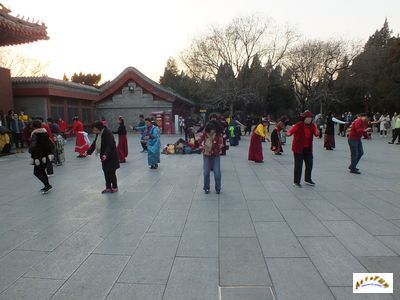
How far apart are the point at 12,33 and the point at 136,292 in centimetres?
1424

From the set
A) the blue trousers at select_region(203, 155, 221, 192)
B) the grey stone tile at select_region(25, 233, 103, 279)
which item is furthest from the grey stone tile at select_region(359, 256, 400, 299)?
the blue trousers at select_region(203, 155, 221, 192)

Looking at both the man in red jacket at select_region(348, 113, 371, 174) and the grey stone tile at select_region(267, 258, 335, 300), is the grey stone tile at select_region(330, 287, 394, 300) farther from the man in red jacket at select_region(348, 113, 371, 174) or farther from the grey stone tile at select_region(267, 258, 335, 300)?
the man in red jacket at select_region(348, 113, 371, 174)

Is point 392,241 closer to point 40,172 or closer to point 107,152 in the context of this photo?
point 107,152

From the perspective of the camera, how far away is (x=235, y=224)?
4.85m

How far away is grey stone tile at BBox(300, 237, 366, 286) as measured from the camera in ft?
10.6

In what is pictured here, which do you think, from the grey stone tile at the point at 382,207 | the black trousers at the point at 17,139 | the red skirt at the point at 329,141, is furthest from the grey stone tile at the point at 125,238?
the black trousers at the point at 17,139

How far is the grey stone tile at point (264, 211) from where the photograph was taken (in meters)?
5.12

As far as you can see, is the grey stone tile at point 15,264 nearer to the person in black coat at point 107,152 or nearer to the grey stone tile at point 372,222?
the person in black coat at point 107,152

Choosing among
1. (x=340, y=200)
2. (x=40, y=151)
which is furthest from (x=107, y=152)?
(x=340, y=200)

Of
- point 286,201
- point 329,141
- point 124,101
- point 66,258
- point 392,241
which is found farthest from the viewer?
point 124,101

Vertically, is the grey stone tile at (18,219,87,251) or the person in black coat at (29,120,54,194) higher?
the person in black coat at (29,120,54,194)

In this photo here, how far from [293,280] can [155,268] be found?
4.54 feet

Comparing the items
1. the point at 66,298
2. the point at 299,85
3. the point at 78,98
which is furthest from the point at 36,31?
the point at 299,85

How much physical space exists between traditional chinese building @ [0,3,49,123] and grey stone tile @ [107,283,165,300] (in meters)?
13.0
